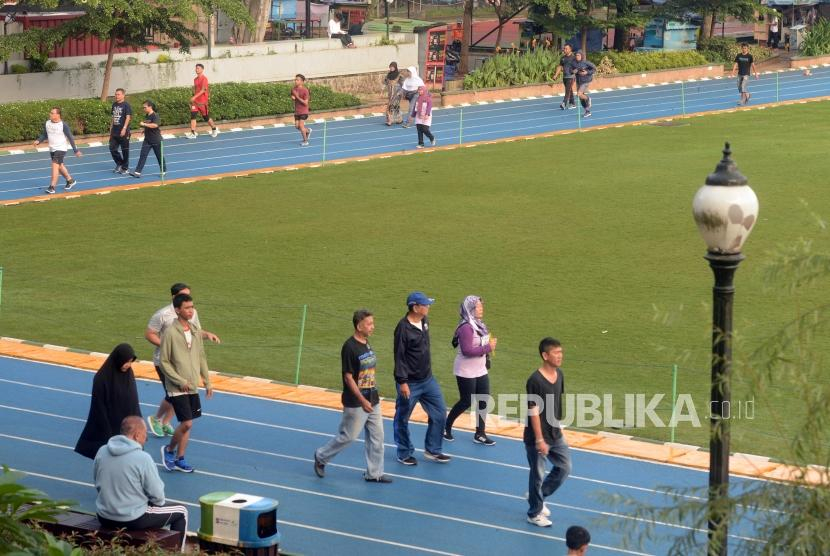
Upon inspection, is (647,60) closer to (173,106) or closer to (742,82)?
(742,82)

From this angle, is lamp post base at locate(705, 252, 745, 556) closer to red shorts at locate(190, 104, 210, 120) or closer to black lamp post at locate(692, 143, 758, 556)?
black lamp post at locate(692, 143, 758, 556)

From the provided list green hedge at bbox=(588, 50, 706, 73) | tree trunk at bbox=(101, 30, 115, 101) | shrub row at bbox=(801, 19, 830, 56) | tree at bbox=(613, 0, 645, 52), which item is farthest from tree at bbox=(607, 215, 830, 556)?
shrub row at bbox=(801, 19, 830, 56)

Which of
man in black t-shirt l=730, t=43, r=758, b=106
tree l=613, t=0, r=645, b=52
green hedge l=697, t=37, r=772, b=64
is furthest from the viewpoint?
green hedge l=697, t=37, r=772, b=64

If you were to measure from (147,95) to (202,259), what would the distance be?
15.5 m

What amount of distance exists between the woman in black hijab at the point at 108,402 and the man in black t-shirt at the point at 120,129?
16.6 meters

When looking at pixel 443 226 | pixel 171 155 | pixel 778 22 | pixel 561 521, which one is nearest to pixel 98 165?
pixel 171 155

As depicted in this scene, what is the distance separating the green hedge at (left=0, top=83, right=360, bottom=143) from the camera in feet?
105

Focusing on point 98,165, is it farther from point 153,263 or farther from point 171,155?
point 153,263

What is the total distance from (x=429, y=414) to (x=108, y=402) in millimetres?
2832

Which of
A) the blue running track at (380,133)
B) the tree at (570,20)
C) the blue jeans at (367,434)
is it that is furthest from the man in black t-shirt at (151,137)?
the tree at (570,20)

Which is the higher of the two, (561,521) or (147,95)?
(147,95)

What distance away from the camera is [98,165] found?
29.4 metres

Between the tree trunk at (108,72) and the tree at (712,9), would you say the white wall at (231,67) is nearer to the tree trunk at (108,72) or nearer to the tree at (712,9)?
the tree trunk at (108,72)

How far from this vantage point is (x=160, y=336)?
12594 millimetres
